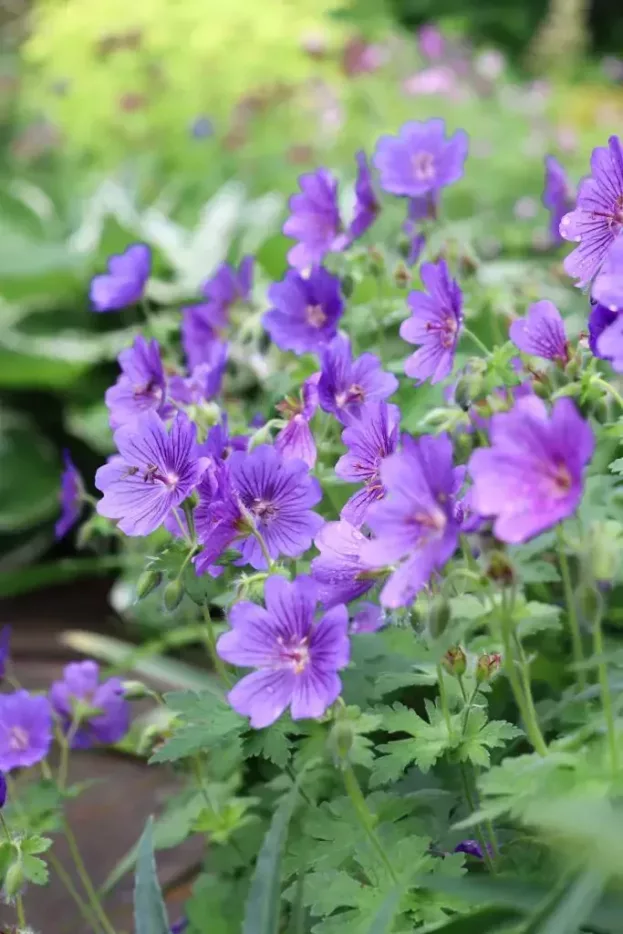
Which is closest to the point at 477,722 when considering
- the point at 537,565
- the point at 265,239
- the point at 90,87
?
the point at 537,565

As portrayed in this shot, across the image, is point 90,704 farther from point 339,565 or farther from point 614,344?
point 614,344

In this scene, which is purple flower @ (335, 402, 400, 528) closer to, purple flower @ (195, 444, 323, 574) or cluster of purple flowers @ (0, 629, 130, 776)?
purple flower @ (195, 444, 323, 574)

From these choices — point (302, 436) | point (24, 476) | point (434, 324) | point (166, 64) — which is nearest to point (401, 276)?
point (434, 324)

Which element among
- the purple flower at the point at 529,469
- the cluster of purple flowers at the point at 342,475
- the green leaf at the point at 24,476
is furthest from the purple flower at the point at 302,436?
the green leaf at the point at 24,476

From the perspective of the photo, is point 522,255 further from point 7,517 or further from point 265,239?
point 7,517

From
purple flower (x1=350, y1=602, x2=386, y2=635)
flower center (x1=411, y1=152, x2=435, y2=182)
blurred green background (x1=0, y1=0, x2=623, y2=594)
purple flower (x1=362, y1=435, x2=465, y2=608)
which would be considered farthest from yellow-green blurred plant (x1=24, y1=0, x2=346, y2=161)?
purple flower (x1=362, y1=435, x2=465, y2=608)
